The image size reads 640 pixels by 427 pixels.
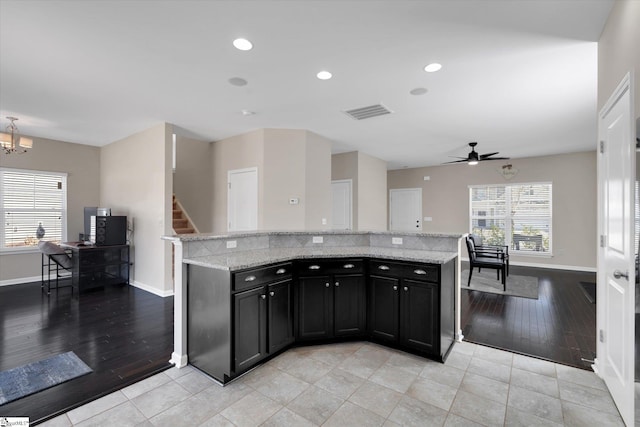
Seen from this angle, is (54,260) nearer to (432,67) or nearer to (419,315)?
(419,315)

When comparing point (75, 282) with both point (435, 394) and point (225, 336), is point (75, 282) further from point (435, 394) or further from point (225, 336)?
point (435, 394)

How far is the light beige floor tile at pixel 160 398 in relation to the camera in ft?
6.57

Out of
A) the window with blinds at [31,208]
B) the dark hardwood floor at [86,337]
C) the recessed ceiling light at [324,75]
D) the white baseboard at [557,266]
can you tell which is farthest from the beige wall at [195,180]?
the white baseboard at [557,266]

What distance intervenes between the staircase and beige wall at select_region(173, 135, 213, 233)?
0.10m

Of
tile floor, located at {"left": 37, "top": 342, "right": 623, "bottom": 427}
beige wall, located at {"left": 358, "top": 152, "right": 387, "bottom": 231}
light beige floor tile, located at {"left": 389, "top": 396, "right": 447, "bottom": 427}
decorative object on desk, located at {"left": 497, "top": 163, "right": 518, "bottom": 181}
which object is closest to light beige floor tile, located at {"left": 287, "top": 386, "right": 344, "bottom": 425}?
tile floor, located at {"left": 37, "top": 342, "right": 623, "bottom": 427}

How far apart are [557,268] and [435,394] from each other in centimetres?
667

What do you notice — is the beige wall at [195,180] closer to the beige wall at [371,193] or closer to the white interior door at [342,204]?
the white interior door at [342,204]

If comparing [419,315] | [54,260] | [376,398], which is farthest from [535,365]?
[54,260]

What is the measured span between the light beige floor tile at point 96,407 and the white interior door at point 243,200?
303 cm

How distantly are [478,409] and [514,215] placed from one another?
674 centimetres

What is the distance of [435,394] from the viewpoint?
2.17 meters

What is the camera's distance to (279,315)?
8.95ft

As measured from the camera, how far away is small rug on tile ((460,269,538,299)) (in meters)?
4.84

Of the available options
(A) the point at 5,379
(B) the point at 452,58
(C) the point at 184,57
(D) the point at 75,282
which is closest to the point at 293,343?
(A) the point at 5,379
